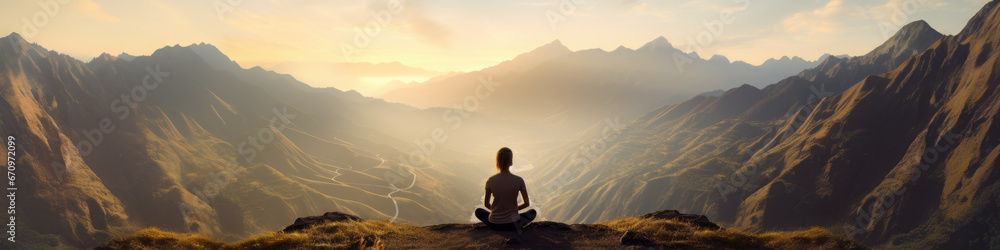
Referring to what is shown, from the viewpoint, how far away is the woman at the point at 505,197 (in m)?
15.8

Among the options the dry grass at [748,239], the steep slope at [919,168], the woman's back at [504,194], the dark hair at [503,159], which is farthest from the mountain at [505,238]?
the steep slope at [919,168]

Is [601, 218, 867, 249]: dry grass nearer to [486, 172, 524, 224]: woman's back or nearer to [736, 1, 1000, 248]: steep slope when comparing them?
[486, 172, 524, 224]: woman's back

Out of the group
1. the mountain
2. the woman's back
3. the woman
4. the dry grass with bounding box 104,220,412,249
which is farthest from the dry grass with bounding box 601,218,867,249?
the dry grass with bounding box 104,220,412,249

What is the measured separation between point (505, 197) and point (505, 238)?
5.67ft

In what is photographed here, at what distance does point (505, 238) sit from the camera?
16.6m

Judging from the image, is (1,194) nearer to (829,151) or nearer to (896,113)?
(829,151)

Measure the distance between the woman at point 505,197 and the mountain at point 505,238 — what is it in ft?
1.74

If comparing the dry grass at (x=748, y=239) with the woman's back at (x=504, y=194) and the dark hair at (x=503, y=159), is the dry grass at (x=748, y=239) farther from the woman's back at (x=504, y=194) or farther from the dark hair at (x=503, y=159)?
the dark hair at (x=503, y=159)

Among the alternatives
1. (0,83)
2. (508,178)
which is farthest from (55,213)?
(508,178)

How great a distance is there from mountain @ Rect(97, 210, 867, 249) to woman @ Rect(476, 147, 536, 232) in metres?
0.53

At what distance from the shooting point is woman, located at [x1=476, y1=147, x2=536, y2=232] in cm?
1575

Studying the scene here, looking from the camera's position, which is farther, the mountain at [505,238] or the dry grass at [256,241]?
the mountain at [505,238]

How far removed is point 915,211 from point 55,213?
294084mm

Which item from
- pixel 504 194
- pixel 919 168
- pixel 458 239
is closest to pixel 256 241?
pixel 458 239
